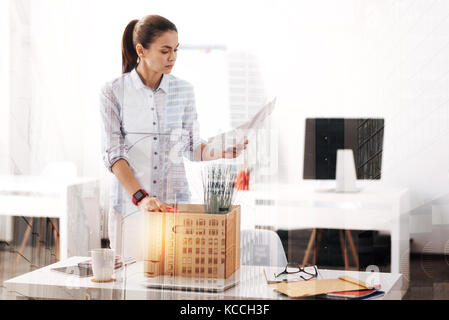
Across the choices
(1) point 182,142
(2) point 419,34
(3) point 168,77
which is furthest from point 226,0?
(2) point 419,34

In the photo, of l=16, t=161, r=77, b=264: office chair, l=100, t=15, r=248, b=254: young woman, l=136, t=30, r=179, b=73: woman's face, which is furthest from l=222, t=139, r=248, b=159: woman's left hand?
l=16, t=161, r=77, b=264: office chair

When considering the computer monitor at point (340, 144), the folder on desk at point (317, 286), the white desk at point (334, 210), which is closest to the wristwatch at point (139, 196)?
the white desk at point (334, 210)

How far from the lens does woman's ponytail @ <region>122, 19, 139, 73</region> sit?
206 cm

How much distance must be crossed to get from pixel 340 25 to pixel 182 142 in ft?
2.29

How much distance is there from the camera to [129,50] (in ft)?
6.79

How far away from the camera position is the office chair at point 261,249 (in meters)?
1.99

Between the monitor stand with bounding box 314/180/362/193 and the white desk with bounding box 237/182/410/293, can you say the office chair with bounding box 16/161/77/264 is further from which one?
the monitor stand with bounding box 314/180/362/193

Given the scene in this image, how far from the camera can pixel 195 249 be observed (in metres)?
1.46

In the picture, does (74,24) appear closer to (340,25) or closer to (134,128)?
(134,128)

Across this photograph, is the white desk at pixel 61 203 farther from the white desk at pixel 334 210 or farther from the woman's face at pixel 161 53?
the white desk at pixel 334 210

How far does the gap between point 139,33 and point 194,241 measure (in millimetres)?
930

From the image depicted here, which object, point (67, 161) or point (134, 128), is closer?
point (134, 128)

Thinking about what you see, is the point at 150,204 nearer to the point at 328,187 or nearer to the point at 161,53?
the point at 161,53
